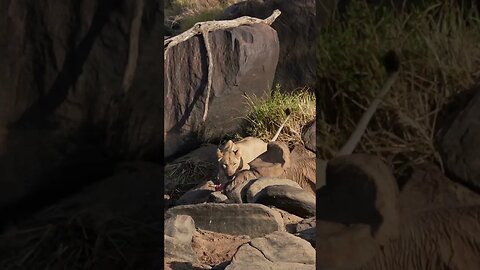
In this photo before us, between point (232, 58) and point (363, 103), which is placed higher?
point (363, 103)

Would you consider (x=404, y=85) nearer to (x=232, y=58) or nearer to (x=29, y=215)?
(x=29, y=215)

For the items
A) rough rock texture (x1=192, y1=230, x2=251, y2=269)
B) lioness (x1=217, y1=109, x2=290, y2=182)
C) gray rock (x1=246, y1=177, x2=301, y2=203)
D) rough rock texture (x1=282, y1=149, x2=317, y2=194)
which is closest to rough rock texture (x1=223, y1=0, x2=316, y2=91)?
lioness (x1=217, y1=109, x2=290, y2=182)

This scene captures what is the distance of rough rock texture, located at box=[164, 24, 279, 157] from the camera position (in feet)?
15.6

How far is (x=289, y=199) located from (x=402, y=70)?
1476mm

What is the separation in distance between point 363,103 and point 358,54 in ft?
0.58

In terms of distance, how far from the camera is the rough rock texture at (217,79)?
4758 millimetres

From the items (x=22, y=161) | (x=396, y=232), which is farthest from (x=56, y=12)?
(x=396, y=232)

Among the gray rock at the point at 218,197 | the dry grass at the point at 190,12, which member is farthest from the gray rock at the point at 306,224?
the dry grass at the point at 190,12

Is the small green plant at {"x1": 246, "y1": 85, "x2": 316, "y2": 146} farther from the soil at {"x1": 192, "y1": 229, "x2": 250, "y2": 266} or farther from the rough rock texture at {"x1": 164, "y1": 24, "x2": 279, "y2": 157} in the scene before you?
the soil at {"x1": 192, "y1": 229, "x2": 250, "y2": 266}

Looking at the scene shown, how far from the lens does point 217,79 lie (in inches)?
196

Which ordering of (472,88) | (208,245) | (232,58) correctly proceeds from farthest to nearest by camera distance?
(232,58) < (208,245) < (472,88)

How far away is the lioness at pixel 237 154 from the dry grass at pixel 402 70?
5.13 feet

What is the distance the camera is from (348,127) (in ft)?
9.05

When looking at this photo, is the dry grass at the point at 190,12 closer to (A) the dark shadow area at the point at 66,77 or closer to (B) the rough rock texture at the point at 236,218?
(B) the rough rock texture at the point at 236,218
